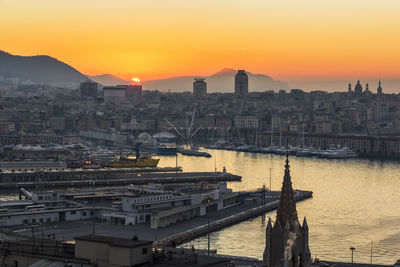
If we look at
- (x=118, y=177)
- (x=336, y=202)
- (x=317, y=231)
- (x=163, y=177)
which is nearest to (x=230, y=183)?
(x=163, y=177)

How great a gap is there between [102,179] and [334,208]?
38.4 feet

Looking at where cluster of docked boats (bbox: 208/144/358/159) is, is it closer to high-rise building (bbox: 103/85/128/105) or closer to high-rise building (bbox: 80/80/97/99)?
high-rise building (bbox: 80/80/97/99)

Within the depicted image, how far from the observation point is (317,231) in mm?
17016

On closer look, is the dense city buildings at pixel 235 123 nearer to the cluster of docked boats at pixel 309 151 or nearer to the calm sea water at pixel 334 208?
the cluster of docked boats at pixel 309 151

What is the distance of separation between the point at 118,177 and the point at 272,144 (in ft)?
83.9

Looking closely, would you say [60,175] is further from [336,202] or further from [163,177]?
[336,202]

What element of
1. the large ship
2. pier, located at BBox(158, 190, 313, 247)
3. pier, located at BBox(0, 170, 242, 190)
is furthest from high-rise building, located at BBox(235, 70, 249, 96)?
pier, located at BBox(158, 190, 313, 247)

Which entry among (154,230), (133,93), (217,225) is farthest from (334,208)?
(133,93)

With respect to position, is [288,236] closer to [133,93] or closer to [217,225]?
[217,225]

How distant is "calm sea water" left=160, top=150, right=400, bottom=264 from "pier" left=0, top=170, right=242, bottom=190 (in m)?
1.59

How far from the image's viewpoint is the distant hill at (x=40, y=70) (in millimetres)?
169500

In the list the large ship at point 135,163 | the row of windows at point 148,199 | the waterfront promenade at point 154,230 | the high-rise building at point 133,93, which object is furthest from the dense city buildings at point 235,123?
the waterfront promenade at point 154,230

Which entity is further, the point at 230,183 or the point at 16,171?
the point at 16,171

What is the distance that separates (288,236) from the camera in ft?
19.8
